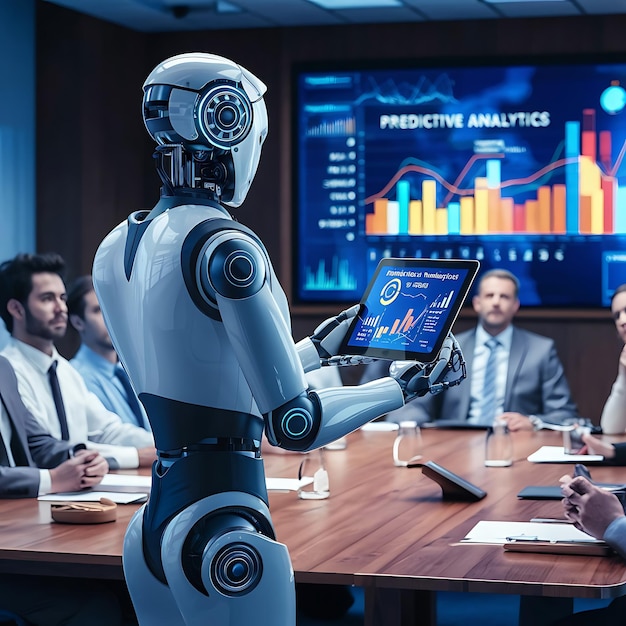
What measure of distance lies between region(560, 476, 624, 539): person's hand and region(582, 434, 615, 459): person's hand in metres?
1.23

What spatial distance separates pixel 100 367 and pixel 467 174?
115 inches

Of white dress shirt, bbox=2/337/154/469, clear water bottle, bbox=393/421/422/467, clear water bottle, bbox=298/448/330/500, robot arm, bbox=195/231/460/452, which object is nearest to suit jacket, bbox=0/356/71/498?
white dress shirt, bbox=2/337/154/469

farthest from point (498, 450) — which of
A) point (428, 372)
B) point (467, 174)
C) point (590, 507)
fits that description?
point (467, 174)

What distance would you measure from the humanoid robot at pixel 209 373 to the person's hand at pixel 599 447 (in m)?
1.80

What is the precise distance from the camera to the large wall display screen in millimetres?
6453

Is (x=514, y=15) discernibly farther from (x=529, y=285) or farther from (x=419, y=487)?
(x=419, y=487)

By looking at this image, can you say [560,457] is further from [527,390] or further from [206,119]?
[206,119]

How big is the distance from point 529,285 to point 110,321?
4.78m

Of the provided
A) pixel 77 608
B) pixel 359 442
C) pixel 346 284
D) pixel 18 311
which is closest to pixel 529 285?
pixel 346 284

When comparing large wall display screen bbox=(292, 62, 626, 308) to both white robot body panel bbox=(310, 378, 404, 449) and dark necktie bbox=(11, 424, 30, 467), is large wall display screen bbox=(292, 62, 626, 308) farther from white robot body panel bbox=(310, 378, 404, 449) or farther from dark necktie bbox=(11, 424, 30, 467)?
white robot body panel bbox=(310, 378, 404, 449)

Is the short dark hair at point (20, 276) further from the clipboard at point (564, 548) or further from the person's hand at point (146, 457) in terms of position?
the clipboard at point (564, 548)

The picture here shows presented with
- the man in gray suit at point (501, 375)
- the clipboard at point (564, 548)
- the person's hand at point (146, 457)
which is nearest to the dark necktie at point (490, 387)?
the man in gray suit at point (501, 375)

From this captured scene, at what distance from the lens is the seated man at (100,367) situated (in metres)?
4.50

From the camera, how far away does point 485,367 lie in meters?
5.32
